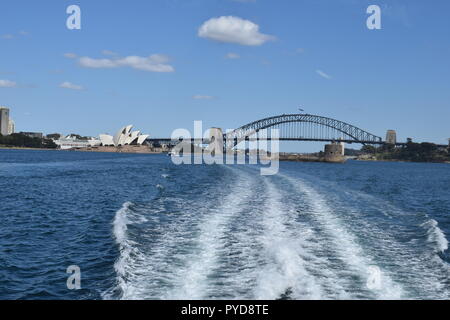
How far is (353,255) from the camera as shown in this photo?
1280 centimetres

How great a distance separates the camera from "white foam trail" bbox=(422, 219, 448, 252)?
14531 mm

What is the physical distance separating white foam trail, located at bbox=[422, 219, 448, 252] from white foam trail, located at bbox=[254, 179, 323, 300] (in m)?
4.79

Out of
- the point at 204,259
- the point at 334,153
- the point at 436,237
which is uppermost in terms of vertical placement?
the point at 334,153

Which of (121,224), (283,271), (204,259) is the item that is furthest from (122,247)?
(283,271)

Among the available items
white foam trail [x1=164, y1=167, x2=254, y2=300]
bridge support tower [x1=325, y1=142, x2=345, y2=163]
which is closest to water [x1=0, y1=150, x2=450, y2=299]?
white foam trail [x1=164, y1=167, x2=254, y2=300]

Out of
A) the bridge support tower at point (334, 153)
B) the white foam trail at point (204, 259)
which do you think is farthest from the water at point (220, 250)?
the bridge support tower at point (334, 153)

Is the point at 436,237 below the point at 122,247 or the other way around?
below

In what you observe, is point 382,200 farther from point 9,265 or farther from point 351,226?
point 9,265

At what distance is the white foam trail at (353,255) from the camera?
32.0 feet

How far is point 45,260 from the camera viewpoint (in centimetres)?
1235

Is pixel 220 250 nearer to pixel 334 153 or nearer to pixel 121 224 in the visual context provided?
pixel 121 224

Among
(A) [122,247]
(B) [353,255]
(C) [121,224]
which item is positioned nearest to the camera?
(B) [353,255]

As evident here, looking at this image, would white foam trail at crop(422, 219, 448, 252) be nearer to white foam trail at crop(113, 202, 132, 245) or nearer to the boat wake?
the boat wake

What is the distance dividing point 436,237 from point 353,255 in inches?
201
